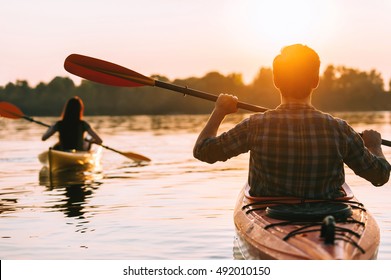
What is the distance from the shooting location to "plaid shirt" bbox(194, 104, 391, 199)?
413 centimetres

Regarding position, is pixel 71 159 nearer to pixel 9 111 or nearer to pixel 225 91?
pixel 9 111

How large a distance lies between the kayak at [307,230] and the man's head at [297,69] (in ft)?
2.41

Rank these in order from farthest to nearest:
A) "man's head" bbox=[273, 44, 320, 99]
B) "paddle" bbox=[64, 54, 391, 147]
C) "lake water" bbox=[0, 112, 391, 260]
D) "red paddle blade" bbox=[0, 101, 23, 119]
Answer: "red paddle blade" bbox=[0, 101, 23, 119], "paddle" bbox=[64, 54, 391, 147], "lake water" bbox=[0, 112, 391, 260], "man's head" bbox=[273, 44, 320, 99]

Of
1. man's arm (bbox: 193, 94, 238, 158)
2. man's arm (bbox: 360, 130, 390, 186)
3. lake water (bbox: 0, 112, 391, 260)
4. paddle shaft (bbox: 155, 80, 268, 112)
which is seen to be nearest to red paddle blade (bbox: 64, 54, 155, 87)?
paddle shaft (bbox: 155, 80, 268, 112)

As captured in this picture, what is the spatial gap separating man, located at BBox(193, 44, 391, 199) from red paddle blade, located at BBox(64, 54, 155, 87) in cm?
254

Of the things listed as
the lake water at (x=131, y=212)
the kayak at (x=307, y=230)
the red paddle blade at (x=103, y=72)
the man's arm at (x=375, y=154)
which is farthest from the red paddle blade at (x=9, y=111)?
the man's arm at (x=375, y=154)

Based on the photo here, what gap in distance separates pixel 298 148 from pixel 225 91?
6911 centimetres

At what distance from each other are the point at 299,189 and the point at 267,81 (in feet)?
247

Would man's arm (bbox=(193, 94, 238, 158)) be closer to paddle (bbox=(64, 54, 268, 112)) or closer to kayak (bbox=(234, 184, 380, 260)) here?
kayak (bbox=(234, 184, 380, 260))

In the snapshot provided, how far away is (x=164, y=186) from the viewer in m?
10.8
